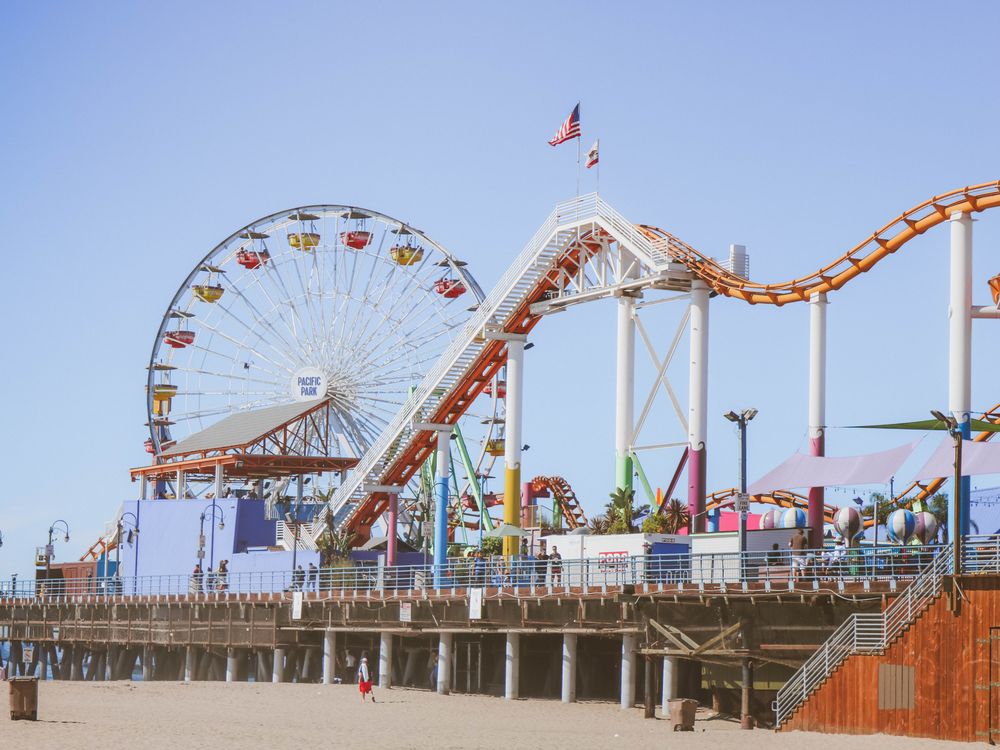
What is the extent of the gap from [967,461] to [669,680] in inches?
337

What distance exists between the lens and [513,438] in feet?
190

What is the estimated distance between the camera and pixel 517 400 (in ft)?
192

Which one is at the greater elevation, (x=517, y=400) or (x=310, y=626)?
(x=517, y=400)

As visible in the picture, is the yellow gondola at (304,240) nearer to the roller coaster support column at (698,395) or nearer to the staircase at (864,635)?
the roller coaster support column at (698,395)

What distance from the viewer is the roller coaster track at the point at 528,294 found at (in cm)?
4550

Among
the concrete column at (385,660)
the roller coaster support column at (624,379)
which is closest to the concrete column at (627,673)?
the concrete column at (385,660)

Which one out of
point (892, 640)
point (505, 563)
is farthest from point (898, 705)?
point (505, 563)

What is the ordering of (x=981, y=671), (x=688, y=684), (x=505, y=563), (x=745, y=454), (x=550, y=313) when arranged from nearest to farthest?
1. (x=981, y=671)
2. (x=745, y=454)
3. (x=688, y=684)
4. (x=505, y=563)
5. (x=550, y=313)

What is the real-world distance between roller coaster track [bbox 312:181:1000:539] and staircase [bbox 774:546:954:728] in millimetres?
11383

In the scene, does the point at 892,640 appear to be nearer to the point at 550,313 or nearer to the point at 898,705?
the point at 898,705

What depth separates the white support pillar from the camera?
3956 cm

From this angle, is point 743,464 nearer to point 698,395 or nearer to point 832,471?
point 832,471

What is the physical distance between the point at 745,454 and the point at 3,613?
43.7 m

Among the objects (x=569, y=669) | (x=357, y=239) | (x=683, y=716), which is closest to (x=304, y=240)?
(x=357, y=239)
